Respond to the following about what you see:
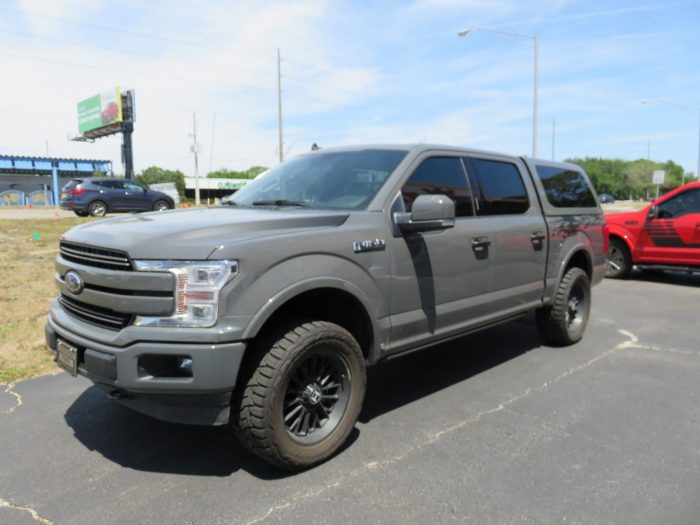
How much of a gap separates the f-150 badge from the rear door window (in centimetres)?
125

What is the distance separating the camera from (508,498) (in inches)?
110

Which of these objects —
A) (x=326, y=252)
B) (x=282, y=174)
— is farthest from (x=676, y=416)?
(x=282, y=174)

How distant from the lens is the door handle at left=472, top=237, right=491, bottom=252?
415 cm

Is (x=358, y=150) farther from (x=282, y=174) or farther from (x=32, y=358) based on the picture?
(x=32, y=358)

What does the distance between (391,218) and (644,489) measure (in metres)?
2.10

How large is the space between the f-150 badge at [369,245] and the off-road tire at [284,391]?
0.50 m

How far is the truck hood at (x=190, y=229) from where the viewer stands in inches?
108

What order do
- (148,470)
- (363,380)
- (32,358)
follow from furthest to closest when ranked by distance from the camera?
(32,358) → (363,380) → (148,470)

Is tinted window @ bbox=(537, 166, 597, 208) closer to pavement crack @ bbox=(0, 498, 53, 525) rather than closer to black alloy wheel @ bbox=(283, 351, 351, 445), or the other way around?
black alloy wheel @ bbox=(283, 351, 351, 445)

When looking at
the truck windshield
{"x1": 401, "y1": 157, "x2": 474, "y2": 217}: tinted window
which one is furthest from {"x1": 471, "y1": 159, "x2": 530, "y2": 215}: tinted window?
the truck windshield

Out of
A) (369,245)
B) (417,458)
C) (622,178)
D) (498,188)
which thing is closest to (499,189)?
(498,188)

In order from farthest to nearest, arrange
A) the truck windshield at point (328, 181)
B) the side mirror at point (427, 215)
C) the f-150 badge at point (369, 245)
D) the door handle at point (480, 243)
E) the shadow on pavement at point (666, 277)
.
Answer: the shadow on pavement at point (666, 277), the door handle at point (480, 243), the truck windshield at point (328, 181), the side mirror at point (427, 215), the f-150 badge at point (369, 245)

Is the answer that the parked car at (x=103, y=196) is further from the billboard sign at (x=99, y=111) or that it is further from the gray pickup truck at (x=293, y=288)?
the billboard sign at (x=99, y=111)

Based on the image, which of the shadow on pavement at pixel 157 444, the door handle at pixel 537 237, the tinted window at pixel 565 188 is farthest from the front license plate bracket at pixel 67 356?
the tinted window at pixel 565 188
